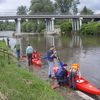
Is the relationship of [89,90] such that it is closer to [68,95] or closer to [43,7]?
[68,95]

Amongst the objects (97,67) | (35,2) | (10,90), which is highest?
(35,2)

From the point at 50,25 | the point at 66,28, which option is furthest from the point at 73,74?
the point at 50,25

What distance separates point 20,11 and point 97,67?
167 meters

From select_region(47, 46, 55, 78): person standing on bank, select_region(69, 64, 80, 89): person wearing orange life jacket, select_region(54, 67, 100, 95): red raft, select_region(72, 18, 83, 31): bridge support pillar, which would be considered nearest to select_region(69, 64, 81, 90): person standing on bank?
select_region(69, 64, 80, 89): person wearing orange life jacket

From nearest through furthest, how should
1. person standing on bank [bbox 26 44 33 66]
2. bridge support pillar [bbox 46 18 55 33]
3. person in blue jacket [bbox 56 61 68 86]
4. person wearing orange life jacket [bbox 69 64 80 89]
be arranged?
person wearing orange life jacket [bbox 69 64 80 89]
person in blue jacket [bbox 56 61 68 86]
person standing on bank [bbox 26 44 33 66]
bridge support pillar [bbox 46 18 55 33]

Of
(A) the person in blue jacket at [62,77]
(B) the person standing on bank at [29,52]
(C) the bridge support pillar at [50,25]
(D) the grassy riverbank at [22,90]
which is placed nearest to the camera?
(D) the grassy riverbank at [22,90]

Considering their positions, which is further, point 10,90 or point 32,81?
point 32,81

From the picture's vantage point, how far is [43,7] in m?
128

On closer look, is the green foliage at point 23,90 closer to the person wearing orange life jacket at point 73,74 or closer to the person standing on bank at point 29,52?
the person wearing orange life jacket at point 73,74

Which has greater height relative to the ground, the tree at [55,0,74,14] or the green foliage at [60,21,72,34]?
the tree at [55,0,74,14]

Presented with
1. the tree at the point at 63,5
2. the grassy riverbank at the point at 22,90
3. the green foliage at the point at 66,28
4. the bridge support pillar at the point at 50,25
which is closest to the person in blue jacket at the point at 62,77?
the grassy riverbank at the point at 22,90

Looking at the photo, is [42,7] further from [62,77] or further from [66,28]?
[62,77]

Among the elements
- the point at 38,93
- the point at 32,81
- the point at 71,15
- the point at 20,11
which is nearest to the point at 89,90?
the point at 32,81

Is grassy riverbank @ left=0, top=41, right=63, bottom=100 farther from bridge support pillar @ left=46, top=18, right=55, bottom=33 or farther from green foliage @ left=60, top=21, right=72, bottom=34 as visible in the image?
bridge support pillar @ left=46, top=18, right=55, bottom=33
